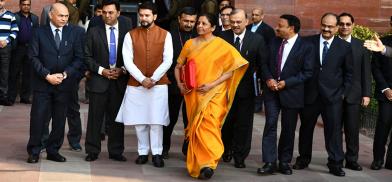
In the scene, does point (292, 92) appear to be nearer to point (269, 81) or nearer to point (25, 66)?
point (269, 81)

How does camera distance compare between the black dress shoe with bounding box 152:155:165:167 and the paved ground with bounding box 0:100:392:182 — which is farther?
the black dress shoe with bounding box 152:155:165:167

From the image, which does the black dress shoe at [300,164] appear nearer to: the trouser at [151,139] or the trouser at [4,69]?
the trouser at [151,139]

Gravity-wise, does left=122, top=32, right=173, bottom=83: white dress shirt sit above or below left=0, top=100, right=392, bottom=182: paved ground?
above

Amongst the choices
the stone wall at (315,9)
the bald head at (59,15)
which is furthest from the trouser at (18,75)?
the bald head at (59,15)

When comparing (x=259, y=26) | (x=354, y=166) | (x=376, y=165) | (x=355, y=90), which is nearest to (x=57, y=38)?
(x=355, y=90)

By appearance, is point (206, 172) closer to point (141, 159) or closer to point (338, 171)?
point (141, 159)

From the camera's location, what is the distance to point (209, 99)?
30.3 ft

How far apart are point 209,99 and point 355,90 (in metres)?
1.73

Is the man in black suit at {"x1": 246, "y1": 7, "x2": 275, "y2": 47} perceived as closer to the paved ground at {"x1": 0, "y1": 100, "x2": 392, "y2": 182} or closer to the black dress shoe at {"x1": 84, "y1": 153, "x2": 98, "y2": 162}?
the paved ground at {"x1": 0, "y1": 100, "x2": 392, "y2": 182}

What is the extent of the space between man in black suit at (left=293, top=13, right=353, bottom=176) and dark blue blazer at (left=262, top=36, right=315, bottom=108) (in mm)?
186

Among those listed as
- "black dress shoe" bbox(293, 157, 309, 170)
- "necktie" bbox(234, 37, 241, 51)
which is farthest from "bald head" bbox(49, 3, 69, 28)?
"black dress shoe" bbox(293, 157, 309, 170)

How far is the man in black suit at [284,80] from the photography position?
9367mm

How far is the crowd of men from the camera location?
9.45 meters

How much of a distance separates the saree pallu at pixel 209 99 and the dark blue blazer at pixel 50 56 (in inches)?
48.6
